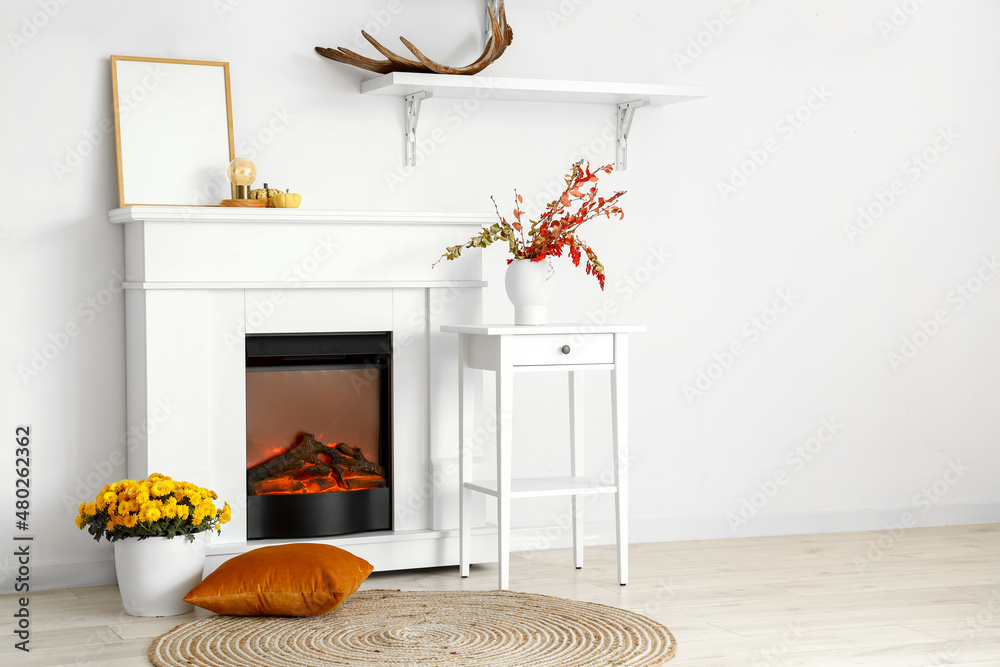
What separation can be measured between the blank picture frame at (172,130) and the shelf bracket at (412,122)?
61 cm

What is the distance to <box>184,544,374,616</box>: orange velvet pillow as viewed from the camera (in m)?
3.01

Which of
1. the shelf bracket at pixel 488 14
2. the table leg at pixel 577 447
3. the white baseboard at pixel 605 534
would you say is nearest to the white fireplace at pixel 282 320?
the white baseboard at pixel 605 534

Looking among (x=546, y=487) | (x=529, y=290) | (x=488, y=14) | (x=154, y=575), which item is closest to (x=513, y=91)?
(x=488, y=14)

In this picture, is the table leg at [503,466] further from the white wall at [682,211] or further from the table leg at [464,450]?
the white wall at [682,211]

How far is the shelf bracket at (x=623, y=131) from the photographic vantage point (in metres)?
4.10

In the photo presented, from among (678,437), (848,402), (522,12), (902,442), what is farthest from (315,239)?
(902,442)

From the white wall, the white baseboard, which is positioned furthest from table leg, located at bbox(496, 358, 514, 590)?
the white wall

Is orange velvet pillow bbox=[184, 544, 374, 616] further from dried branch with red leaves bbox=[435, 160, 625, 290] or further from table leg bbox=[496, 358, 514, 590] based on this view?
dried branch with red leaves bbox=[435, 160, 625, 290]

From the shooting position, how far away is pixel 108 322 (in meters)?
3.60

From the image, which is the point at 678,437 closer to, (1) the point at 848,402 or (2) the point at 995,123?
(1) the point at 848,402

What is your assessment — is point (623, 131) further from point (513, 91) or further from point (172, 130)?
point (172, 130)

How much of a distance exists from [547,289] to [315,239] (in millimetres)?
754

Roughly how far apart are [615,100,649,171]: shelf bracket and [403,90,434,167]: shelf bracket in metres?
0.74

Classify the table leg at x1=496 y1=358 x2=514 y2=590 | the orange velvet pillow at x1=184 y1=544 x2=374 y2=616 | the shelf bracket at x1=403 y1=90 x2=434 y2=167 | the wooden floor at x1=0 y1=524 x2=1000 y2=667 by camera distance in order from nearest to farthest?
the wooden floor at x1=0 y1=524 x2=1000 y2=667
the orange velvet pillow at x1=184 y1=544 x2=374 y2=616
the table leg at x1=496 y1=358 x2=514 y2=590
the shelf bracket at x1=403 y1=90 x2=434 y2=167
